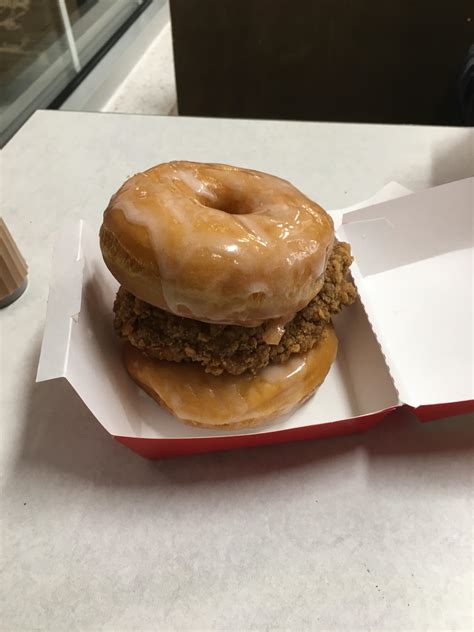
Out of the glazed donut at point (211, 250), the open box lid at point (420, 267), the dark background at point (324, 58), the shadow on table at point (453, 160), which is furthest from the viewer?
the dark background at point (324, 58)

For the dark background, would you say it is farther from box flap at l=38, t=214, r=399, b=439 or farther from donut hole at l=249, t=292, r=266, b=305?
donut hole at l=249, t=292, r=266, b=305

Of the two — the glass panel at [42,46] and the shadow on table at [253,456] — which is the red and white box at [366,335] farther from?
the glass panel at [42,46]

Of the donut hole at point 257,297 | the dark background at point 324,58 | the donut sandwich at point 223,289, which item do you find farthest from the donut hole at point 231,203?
the dark background at point 324,58

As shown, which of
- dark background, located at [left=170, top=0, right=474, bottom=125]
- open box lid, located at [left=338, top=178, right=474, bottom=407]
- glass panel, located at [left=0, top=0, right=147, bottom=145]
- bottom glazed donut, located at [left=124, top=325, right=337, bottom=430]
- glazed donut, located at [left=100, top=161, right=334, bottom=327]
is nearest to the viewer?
glazed donut, located at [left=100, top=161, right=334, bottom=327]

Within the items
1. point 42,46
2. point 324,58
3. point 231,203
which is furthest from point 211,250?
point 42,46

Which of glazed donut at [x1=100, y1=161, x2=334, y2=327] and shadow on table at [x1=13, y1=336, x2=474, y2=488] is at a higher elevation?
glazed donut at [x1=100, y1=161, x2=334, y2=327]

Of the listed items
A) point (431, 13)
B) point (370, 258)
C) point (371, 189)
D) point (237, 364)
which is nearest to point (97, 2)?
point (431, 13)

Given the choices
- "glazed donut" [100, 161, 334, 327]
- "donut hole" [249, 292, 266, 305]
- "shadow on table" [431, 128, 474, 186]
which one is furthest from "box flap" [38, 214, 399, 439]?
"shadow on table" [431, 128, 474, 186]
